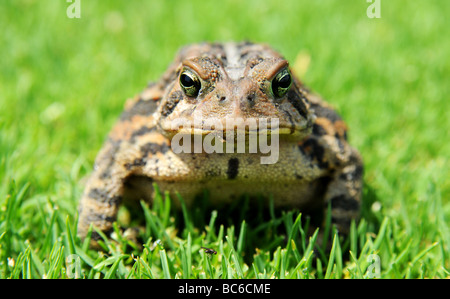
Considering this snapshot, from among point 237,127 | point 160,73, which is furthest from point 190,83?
point 160,73

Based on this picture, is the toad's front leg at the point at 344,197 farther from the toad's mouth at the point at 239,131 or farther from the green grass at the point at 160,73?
the toad's mouth at the point at 239,131

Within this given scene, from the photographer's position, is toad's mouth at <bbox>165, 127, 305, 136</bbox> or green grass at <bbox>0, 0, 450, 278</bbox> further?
green grass at <bbox>0, 0, 450, 278</bbox>

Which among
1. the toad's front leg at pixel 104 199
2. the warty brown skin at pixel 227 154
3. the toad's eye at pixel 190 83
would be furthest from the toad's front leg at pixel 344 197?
the toad's front leg at pixel 104 199

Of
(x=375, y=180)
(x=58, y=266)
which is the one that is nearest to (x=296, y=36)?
(x=375, y=180)

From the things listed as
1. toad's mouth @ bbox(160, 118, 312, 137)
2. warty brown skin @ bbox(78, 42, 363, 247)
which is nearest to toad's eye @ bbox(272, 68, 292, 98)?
warty brown skin @ bbox(78, 42, 363, 247)

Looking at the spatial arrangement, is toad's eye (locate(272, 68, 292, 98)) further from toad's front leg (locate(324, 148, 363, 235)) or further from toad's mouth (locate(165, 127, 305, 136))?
toad's front leg (locate(324, 148, 363, 235))
